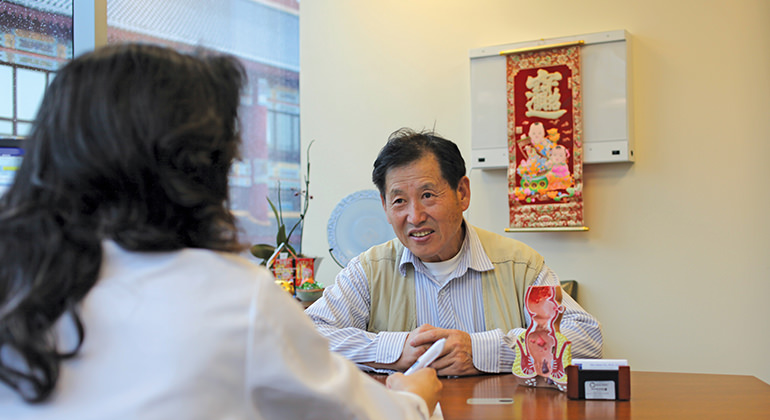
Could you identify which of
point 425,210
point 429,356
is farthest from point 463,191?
point 429,356

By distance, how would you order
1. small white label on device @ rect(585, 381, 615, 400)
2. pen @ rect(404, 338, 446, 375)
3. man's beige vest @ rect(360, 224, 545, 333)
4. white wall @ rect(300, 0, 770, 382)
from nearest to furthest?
small white label on device @ rect(585, 381, 615, 400) < pen @ rect(404, 338, 446, 375) < man's beige vest @ rect(360, 224, 545, 333) < white wall @ rect(300, 0, 770, 382)

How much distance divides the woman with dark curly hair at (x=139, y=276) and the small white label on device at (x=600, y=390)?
72cm

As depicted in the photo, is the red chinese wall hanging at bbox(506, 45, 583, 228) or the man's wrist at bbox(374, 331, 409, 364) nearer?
the man's wrist at bbox(374, 331, 409, 364)

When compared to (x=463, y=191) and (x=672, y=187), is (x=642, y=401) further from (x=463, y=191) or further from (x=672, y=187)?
(x=672, y=187)

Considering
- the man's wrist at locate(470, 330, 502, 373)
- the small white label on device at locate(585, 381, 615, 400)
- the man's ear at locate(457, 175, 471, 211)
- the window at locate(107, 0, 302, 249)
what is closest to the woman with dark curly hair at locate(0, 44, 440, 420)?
the small white label on device at locate(585, 381, 615, 400)

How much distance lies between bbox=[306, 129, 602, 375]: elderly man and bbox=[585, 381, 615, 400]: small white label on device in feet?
2.03

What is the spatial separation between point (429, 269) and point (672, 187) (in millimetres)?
1709

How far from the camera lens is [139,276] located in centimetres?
68

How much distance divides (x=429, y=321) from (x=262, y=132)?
244 centimetres

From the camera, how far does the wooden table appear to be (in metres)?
1.21

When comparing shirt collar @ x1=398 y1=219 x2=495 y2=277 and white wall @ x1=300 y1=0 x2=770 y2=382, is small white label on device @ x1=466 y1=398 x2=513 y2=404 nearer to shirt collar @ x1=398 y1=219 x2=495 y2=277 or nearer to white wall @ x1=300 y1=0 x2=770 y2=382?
shirt collar @ x1=398 y1=219 x2=495 y2=277

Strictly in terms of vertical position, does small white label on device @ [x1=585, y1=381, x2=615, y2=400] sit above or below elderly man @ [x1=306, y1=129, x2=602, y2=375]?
below

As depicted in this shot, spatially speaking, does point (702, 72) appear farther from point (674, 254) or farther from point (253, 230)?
point (253, 230)

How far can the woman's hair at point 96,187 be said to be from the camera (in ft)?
2.15
